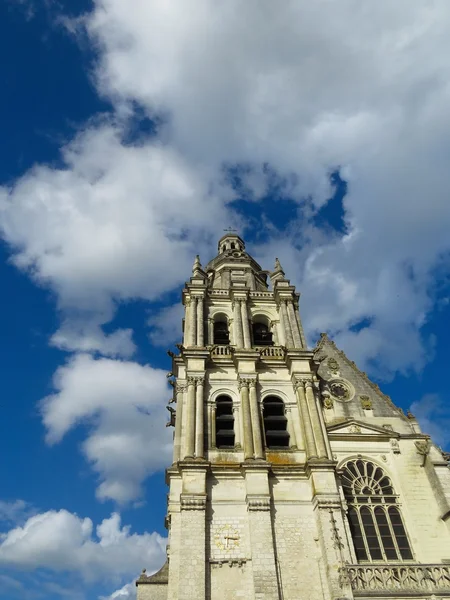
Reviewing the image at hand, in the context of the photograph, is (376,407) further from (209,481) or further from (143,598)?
(143,598)

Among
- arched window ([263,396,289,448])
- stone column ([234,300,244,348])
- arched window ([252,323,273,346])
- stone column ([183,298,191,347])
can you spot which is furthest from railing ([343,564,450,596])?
stone column ([183,298,191,347])

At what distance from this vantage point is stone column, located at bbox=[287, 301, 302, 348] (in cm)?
2468

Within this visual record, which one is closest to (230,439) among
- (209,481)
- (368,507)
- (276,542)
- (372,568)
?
(209,481)

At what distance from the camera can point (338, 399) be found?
23172 mm

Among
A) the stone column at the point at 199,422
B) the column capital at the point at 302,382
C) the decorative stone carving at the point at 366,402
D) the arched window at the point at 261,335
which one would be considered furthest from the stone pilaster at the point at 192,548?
the arched window at the point at 261,335

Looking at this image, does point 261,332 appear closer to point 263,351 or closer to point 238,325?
point 238,325

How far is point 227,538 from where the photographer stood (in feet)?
58.6

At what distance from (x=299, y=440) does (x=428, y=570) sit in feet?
22.1

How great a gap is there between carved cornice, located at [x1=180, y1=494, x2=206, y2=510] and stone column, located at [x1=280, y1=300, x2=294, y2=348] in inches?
354

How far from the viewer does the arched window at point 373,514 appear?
18.3m

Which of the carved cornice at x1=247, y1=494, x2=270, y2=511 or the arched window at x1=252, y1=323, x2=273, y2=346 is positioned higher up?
the arched window at x1=252, y1=323, x2=273, y2=346

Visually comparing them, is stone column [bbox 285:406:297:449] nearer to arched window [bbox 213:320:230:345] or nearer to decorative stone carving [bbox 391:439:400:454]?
decorative stone carving [bbox 391:439:400:454]

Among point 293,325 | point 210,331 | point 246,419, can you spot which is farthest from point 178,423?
point 293,325

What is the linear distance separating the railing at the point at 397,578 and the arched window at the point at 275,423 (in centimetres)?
612
